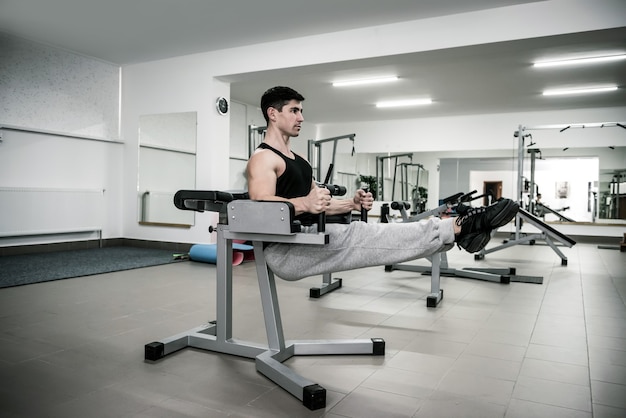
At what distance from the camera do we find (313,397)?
5.24 ft

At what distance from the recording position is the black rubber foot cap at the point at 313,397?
1.61m

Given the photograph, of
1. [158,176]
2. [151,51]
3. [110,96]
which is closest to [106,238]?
[158,176]

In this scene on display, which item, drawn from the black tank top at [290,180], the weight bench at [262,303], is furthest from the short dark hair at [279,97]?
the weight bench at [262,303]

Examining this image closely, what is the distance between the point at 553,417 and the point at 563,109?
8620 mm

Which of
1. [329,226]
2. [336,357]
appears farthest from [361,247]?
[336,357]

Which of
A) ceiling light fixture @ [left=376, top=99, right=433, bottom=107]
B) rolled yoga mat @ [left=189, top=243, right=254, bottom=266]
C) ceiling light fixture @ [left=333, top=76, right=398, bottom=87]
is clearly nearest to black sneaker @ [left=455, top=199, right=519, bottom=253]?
rolled yoga mat @ [left=189, top=243, right=254, bottom=266]

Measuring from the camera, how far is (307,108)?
905 centimetres

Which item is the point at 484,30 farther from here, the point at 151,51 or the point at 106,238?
the point at 106,238

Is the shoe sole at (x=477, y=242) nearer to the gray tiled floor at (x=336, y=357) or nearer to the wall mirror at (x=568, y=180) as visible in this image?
the gray tiled floor at (x=336, y=357)

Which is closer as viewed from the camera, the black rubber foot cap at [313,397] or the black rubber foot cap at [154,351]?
the black rubber foot cap at [313,397]

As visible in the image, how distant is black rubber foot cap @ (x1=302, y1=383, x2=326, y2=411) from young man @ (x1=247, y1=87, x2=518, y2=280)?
18.5 inches

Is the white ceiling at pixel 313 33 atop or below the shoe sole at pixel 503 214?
atop

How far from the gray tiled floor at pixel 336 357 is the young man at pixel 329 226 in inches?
20.1

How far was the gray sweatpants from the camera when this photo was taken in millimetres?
1748
